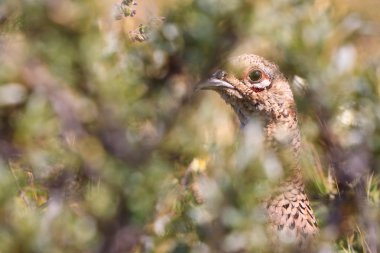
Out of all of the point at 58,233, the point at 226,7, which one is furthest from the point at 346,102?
the point at 58,233

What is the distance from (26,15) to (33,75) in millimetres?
173

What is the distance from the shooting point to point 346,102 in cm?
264

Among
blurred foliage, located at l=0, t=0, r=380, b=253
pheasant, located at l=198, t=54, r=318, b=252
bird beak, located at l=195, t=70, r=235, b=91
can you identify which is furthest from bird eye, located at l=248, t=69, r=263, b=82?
blurred foliage, located at l=0, t=0, r=380, b=253

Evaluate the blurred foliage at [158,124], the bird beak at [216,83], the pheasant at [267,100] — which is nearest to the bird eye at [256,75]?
the pheasant at [267,100]

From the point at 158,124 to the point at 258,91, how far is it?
1.48 meters

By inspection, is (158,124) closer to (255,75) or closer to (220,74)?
(220,74)

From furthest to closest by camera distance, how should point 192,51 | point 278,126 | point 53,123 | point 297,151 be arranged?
point 278,126
point 297,151
point 192,51
point 53,123

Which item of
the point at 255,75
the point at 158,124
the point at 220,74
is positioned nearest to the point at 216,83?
the point at 220,74

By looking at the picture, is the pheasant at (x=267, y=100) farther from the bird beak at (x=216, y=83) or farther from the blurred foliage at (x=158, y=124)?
the blurred foliage at (x=158, y=124)

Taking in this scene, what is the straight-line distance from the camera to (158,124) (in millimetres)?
2303

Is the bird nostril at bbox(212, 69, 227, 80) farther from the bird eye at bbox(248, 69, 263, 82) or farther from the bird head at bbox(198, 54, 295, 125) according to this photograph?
the bird eye at bbox(248, 69, 263, 82)

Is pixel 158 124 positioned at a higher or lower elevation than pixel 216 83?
higher

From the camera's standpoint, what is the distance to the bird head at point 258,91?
11.9 ft

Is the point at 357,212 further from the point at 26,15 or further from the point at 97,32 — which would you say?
the point at 26,15
